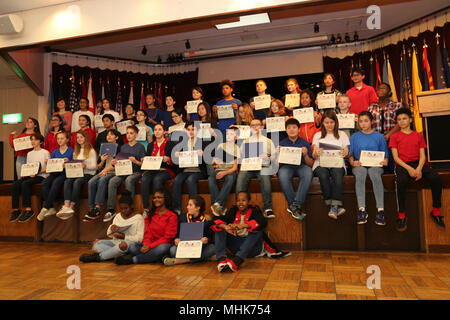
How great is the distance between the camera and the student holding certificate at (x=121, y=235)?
3643 mm

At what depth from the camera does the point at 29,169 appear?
200 inches

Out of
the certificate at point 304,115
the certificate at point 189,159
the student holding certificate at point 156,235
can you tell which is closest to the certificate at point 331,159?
the certificate at point 304,115

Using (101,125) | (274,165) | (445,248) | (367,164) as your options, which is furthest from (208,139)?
(445,248)

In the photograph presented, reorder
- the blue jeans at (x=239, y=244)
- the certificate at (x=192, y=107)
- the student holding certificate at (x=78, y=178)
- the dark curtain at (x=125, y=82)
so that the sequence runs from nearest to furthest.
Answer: the blue jeans at (x=239, y=244) < the student holding certificate at (x=78, y=178) < the certificate at (x=192, y=107) < the dark curtain at (x=125, y=82)

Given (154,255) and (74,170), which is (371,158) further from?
(74,170)

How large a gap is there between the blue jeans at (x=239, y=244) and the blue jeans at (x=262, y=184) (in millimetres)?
483

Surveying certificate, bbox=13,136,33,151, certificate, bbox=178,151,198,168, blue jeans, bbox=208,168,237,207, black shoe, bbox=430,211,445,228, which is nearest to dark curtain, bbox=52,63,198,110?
certificate, bbox=13,136,33,151

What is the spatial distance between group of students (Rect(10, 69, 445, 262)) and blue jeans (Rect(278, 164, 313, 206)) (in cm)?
1

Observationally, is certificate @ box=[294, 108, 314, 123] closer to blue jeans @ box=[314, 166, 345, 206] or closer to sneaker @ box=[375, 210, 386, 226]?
blue jeans @ box=[314, 166, 345, 206]

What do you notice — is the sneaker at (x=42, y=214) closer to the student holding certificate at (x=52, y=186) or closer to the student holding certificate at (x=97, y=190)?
the student holding certificate at (x=52, y=186)

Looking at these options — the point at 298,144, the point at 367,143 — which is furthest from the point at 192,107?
the point at 367,143

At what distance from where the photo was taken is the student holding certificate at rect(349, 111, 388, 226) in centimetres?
374

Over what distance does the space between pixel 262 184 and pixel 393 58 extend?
522 cm
